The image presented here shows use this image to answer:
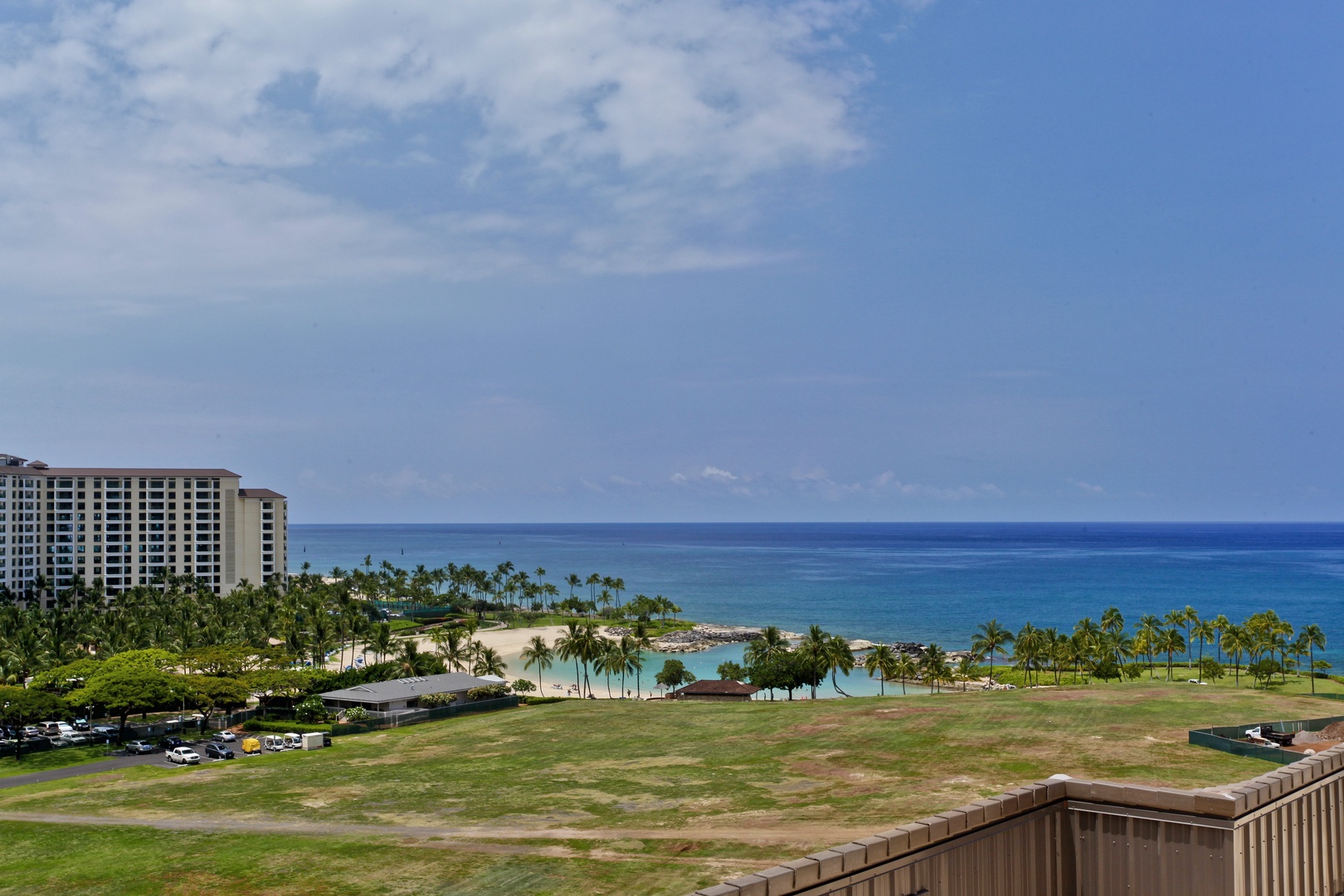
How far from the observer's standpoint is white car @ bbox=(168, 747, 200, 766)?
60562 millimetres

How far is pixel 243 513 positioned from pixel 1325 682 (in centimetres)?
16029

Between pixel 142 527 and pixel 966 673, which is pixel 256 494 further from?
pixel 966 673

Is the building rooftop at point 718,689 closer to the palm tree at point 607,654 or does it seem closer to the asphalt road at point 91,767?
the palm tree at point 607,654

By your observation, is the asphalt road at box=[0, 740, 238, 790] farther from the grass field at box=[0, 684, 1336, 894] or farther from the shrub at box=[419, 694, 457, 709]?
the shrub at box=[419, 694, 457, 709]

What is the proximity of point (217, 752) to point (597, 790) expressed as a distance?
3118 cm

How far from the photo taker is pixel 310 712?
73188mm

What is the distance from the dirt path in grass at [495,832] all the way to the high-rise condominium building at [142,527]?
12594 centimetres

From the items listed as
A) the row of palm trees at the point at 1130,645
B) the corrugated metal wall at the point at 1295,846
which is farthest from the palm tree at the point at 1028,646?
the corrugated metal wall at the point at 1295,846

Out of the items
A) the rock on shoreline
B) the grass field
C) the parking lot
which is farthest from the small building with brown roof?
the rock on shoreline

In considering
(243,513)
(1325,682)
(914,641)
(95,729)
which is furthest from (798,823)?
(243,513)

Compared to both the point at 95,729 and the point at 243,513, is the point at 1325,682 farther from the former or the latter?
the point at 243,513

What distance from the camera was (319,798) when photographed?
157ft

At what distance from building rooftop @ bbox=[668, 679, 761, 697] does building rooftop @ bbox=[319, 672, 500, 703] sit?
18297mm

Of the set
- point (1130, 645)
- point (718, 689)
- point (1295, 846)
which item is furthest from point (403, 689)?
point (1130, 645)
